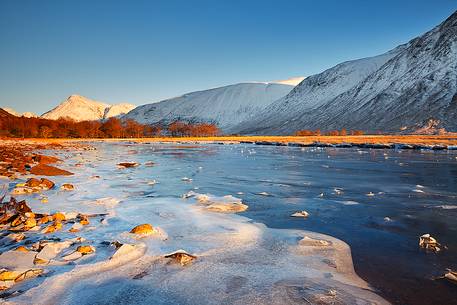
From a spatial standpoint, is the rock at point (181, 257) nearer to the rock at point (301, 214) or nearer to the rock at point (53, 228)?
the rock at point (53, 228)

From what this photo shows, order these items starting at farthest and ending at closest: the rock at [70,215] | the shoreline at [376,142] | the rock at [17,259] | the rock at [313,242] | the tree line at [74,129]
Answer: the tree line at [74,129] → the shoreline at [376,142] → the rock at [70,215] → the rock at [313,242] → the rock at [17,259]

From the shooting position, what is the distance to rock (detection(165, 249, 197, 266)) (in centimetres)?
572

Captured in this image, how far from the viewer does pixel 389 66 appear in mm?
160625

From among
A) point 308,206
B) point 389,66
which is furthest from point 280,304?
point 389,66

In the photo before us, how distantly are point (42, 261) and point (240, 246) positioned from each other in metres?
3.53

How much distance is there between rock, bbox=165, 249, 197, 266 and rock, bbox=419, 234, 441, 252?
14.4 feet

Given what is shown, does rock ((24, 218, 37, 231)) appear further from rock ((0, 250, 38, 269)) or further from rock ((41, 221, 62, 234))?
rock ((0, 250, 38, 269))

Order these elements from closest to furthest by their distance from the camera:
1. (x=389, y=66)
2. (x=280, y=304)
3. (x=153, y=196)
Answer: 1. (x=280, y=304)
2. (x=153, y=196)
3. (x=389, y=66)

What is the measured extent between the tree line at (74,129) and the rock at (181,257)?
127m

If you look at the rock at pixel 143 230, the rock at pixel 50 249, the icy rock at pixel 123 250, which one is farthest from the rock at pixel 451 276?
the rock at pixel 50 249

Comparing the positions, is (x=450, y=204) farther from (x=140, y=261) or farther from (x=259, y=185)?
(x=140, y=261)

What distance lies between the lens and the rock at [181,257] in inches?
225

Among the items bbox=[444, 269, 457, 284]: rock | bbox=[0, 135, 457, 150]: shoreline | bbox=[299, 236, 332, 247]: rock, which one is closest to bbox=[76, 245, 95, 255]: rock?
bbox=[299, 236, 332, 247]: rock

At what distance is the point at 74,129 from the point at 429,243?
5919 inches
